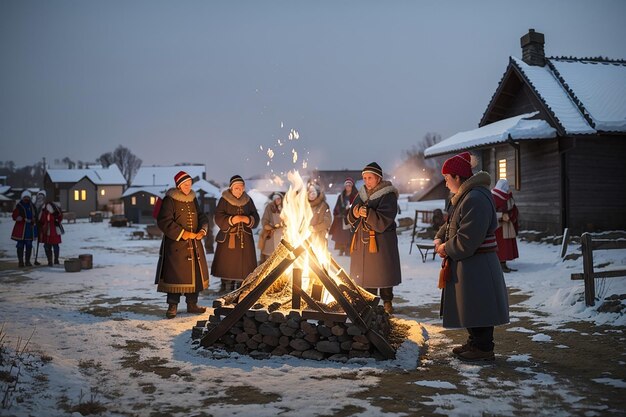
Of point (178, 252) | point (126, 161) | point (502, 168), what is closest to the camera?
point (178, 252)

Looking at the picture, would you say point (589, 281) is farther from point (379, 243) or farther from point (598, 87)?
point (598, 87)

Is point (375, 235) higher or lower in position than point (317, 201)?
lower

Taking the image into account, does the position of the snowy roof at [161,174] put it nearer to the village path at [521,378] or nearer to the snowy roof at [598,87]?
the snowy roof at [598,87]

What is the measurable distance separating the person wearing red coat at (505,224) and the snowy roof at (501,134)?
5277 millimetres

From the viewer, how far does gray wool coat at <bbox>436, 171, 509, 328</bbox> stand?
17.0 ft

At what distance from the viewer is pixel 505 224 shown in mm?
11156

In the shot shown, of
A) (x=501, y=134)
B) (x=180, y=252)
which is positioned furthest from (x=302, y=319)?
(x=501, y=134)

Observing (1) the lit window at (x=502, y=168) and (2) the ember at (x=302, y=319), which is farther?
(1) the lit window at (x=502, y=168)

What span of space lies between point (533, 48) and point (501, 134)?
4.72 m

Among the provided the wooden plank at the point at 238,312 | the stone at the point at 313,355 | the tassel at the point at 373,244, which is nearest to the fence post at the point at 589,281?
the tassel at the point at 373,244

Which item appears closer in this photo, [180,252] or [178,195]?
[180,252]

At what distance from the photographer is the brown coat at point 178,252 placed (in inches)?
297

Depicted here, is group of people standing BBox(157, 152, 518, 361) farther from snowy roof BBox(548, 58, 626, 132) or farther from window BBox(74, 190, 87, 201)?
window BBox(74, 190, 87, 201)

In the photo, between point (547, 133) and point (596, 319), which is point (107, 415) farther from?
point (547, 133)
